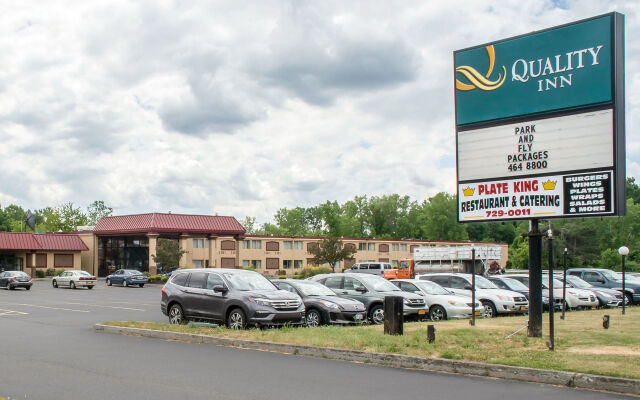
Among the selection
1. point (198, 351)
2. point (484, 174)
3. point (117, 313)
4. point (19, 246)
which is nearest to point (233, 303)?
point (198, 351)

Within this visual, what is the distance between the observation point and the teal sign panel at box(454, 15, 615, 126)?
1321 centimetres

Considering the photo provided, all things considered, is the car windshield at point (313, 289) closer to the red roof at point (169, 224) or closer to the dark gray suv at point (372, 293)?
the dark gray suv at point (372, 293)

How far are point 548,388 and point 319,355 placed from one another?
4.57 m

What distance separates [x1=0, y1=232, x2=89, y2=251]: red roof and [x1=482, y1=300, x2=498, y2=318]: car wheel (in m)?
51.5

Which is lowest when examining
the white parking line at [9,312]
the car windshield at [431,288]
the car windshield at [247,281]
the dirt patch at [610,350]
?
the white parking line at [9,312]

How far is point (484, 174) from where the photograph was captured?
14766 millimetres

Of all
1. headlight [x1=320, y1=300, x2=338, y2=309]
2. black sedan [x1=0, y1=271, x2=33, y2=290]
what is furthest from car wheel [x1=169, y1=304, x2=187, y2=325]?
black sedan [x1=0, y1=271, x2=33, y2=290]

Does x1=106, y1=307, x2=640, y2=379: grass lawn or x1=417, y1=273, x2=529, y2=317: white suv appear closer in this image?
x1=106, y1=307, x2=640, y2=379: grass lawn

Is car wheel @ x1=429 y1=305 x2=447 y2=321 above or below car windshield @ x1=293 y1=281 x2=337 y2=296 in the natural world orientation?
below

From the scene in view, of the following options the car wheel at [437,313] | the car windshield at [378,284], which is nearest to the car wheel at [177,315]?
the car windshield at [378,284]

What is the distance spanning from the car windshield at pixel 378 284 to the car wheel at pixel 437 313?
4.44 ft

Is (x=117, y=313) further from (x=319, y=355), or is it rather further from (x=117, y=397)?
(x=117, y=397)

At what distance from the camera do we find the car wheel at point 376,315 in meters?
19.1

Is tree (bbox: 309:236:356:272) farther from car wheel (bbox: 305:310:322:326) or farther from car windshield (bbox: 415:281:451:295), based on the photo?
car wheel (bbox: 305:310:322:326)
